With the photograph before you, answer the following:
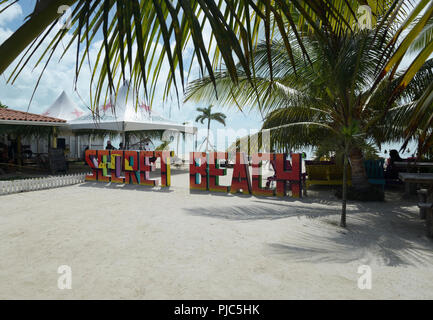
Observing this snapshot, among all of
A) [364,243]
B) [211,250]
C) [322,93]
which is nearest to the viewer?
[211,250]

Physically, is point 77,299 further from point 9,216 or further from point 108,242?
point 9,216

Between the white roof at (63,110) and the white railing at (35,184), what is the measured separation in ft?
30.8

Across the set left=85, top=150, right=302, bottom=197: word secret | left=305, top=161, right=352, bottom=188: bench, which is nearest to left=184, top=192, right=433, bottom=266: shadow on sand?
left=85, top=150, right=302, bottom=197: word secret

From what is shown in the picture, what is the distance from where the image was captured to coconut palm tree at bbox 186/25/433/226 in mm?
6430

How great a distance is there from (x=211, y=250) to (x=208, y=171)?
624 cm

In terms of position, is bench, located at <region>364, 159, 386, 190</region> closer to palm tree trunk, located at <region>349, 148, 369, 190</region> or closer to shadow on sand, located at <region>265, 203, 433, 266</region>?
palm tree trunk, located at <region>349, 148, 369, 190</region>

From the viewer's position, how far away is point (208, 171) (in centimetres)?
1068

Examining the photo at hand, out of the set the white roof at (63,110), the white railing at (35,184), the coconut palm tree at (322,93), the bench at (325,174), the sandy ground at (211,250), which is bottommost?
the sandy ground at (211,250)

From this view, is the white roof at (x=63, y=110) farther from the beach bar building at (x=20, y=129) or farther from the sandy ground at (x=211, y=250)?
the sandy ground at (x=211, y=250)

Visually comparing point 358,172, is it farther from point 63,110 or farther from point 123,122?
point 63,110

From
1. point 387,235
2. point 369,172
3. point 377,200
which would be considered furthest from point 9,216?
point 369,172

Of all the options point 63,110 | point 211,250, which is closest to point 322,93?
point 211,250

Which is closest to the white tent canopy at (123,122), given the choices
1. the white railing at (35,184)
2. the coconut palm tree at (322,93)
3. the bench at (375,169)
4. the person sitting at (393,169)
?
the white railing at (35,184)

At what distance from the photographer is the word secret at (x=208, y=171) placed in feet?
31.2
